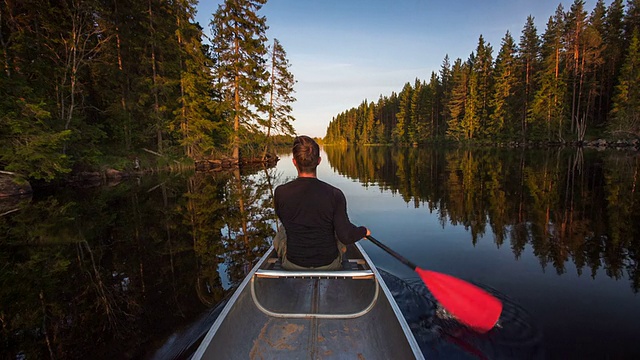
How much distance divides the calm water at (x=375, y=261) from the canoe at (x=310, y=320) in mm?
1037

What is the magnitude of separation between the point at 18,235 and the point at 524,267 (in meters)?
12.2

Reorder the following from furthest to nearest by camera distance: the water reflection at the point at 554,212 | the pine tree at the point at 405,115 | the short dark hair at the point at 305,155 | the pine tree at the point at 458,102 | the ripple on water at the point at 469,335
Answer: the pine tree at the point at 405,115 < the pine tree at the point at 458,102 < the water reflection at the point at 554,212 < the ripple on water at the point at 469,335 < the short dark hair at the point at 305,155

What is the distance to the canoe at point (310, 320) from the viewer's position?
232 cm

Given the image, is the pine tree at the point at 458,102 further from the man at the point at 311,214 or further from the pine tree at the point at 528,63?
the man at the point at 311,214

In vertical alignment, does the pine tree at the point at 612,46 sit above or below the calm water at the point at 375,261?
above

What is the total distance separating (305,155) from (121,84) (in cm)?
2448

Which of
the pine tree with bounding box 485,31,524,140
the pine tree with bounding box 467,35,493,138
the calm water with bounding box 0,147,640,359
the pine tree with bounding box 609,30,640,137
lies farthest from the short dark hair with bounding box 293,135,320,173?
the pine tree with bounding box 467,35,493,138

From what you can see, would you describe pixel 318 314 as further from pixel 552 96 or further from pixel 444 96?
pixel 444 96

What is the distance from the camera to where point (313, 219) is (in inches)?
111

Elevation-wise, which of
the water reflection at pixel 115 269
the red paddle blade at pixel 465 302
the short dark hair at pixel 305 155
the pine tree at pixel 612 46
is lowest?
the water reflection at pixel 115 269

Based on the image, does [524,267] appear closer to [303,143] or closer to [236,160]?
[303,143]

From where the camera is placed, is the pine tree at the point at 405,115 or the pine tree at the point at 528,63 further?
the pine tree at the point at 405,115

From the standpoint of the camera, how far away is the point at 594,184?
1257cm

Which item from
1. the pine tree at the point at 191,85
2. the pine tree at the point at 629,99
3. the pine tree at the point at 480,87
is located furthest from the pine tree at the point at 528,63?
the pine tree at the point at 191,85
